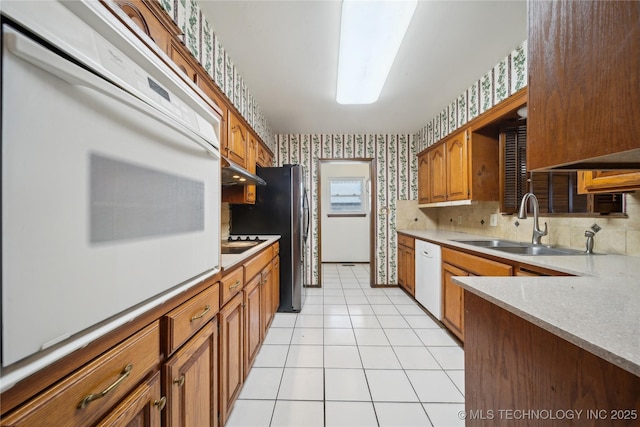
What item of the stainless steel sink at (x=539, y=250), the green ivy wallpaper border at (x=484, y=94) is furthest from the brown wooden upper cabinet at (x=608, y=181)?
the green ivy wallpaper border at (x=484, y=94)

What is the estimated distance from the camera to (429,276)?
277 cm

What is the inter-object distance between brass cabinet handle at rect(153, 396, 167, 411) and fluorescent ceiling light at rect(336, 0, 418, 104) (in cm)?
189

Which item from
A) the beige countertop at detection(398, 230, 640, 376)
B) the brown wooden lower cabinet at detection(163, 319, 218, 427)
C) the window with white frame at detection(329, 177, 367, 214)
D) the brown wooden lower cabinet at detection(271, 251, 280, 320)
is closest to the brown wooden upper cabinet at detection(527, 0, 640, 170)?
the beige countertop at detection(398, 230, 640, 376)

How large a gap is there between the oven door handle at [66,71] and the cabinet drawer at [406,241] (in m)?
3.14

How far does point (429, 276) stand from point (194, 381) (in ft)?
7.95

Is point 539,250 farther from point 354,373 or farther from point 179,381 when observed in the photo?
point 179,381

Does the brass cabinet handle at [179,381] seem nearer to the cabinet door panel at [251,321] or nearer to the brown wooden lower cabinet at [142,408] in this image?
the brown wooden lower cabinet at [142,408]

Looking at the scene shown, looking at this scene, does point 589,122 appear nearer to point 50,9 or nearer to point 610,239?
point 50,9

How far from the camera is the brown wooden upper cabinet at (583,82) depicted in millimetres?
521

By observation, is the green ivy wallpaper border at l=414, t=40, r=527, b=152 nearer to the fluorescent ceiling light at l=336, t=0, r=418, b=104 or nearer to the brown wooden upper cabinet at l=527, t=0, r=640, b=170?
the fluorescent ceiling light at l=336, t=0, r=418, b=104

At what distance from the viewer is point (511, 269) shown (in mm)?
1570

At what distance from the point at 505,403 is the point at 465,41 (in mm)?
2135

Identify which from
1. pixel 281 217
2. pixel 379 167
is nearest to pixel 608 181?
pixel 281 217

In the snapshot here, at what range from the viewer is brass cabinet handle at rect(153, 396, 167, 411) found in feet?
2.41
